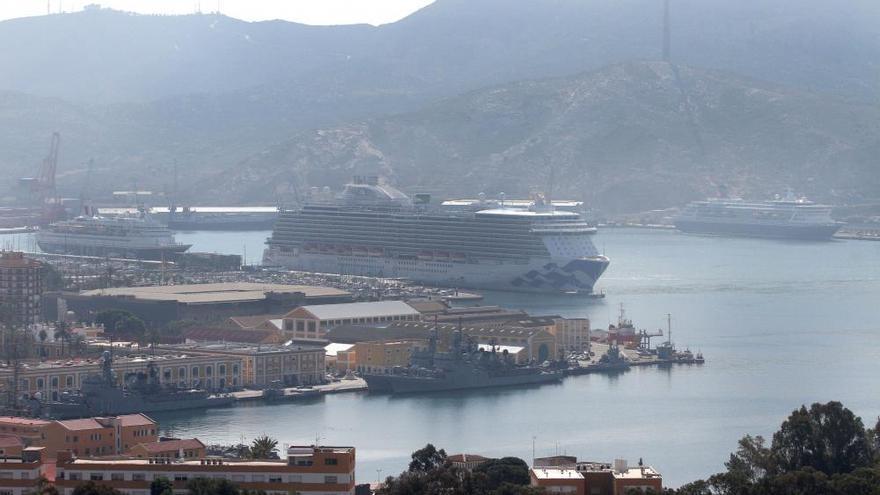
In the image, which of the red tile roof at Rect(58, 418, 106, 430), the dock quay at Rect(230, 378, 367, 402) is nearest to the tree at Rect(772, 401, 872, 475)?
the red tile roof at Rect(58, 418, 106, 430)

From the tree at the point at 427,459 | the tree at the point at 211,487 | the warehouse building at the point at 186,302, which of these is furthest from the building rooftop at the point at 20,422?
the warehouse building at the point at 186,302

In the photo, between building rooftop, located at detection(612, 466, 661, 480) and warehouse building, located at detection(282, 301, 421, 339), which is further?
warehouse building, located at detection(282, 301, 421, 339)

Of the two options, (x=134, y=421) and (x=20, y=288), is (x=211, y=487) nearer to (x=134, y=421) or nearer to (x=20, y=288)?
(x=134, y=421)

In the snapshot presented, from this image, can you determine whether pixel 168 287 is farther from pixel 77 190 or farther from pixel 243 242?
pixel 77 190

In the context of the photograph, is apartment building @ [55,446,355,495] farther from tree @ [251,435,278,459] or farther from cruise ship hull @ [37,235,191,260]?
cruise ship hull @ [37,235,191,260]

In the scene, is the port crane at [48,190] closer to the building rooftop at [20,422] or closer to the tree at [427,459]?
the building rooftop at [20,422]

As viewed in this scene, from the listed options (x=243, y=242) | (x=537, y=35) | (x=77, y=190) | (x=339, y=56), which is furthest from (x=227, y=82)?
(x=243, y=242)
